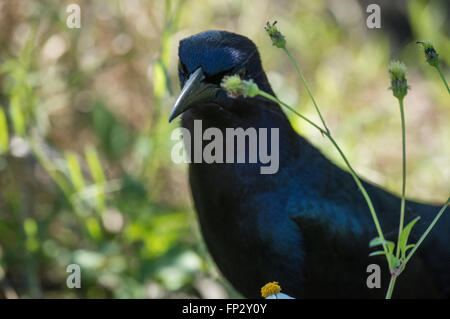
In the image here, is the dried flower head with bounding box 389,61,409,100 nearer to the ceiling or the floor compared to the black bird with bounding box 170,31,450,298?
nearer to the ceiling

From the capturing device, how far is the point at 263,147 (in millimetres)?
2393

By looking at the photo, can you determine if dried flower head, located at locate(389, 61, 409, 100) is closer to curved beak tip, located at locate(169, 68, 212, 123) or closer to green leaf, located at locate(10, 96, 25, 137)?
curved beak tip, located at locate(169, 68, 212, 123)

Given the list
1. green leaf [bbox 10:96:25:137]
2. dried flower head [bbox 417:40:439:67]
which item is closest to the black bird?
dried flower head [bbox 417:40:439:67]

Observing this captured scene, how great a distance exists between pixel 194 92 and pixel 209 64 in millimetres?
118

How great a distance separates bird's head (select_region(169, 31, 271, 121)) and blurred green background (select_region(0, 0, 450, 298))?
719 mm

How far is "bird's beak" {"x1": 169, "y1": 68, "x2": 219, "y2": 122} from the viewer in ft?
6.92

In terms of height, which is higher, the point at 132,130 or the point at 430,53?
the point at 430,53

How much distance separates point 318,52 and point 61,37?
209 cm

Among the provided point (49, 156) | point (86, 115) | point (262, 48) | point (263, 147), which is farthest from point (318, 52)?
point (263, 147)

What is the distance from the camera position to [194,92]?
2.14 meters

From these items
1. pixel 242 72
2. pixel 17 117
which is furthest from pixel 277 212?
pixel 17 117

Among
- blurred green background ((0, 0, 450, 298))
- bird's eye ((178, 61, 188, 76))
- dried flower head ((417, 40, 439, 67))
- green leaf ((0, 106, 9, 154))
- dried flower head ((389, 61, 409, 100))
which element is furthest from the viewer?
blurred green background ((0, 0, 450, 298))

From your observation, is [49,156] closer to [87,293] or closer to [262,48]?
[87,293]

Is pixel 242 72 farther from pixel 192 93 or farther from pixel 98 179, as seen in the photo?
pixel 98 179
